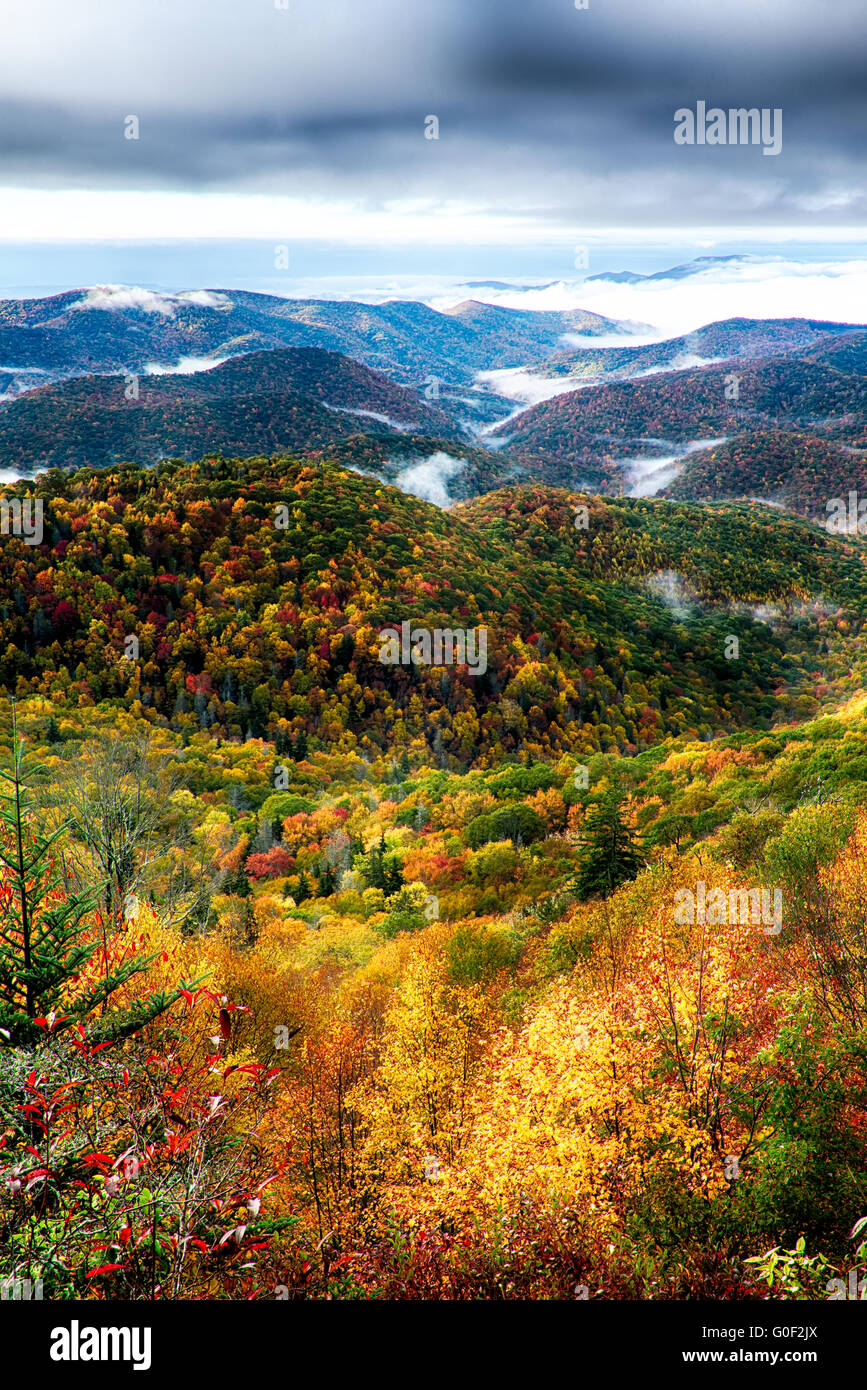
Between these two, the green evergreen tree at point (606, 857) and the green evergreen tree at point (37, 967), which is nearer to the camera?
the green evergreen tree at point (37, 967)

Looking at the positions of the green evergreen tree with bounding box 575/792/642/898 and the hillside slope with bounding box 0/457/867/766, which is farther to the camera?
the hillside slope with bounding box 0/457/867/766

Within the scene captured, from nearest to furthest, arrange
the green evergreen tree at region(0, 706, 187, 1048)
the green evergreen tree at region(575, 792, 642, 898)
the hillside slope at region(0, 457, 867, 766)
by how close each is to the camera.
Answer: the green evergreen tree at region(0, 706, 187, 1048) → the green evergreen tree at region(575, 792, 642, 898) → the hillside slope at region(0, 457, 867, 766)

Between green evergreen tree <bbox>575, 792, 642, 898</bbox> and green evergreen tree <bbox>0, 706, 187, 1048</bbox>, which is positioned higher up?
green evergreen tree <bbox>0, 706, 187, 1048</bbox>

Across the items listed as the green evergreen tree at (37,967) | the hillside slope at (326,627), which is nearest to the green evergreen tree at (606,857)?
the green evergreen tree at (37,967)

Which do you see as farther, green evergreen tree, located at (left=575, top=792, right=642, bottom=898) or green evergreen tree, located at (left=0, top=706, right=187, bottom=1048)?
green evergreen tree, located at (left=575, top=792, right=642, bottom=898)

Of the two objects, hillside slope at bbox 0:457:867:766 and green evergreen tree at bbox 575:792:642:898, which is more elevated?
hillside slope at bbox 0:457:867:766

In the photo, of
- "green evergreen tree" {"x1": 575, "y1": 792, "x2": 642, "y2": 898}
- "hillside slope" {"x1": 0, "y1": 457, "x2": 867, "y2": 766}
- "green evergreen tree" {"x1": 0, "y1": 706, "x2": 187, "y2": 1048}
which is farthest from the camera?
"hillside slope" {"x1": 0, "y1": 457, "x2": 867, "y2": 766}

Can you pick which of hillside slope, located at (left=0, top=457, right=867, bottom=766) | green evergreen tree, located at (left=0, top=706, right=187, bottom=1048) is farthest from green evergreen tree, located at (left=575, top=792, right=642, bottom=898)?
hillside slope, located at (left=0, top=457, right=867, bottom=766)

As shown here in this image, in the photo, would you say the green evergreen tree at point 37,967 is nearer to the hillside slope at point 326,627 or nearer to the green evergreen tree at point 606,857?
the green evergreen tree at point 606,857

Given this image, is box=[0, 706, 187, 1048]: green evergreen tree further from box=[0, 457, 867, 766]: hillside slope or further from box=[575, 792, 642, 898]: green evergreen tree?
box=[0, 457, 867, 766]: hillside slope
